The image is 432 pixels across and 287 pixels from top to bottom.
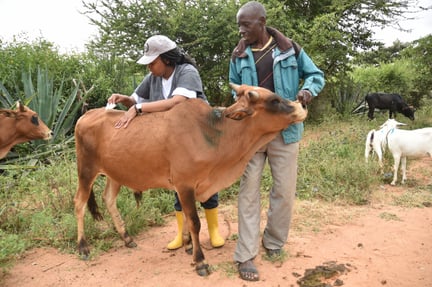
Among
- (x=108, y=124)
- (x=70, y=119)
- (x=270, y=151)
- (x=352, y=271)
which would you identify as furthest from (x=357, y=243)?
(x=70, y=119)

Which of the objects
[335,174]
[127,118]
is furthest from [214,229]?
[335,174]

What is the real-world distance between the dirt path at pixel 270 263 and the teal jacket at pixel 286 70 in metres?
1.17

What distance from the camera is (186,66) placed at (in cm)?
359

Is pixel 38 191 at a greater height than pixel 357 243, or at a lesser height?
greater

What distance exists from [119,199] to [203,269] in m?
1.68

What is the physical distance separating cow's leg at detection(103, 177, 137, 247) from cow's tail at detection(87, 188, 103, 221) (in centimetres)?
12

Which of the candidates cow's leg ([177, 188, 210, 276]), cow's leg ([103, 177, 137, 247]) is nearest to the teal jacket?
cow's leg ([177, 188, 210, 276])

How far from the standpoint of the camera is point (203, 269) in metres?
3.38

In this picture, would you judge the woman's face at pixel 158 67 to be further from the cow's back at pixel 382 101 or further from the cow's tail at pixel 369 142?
the cow's back at pixel 382 101

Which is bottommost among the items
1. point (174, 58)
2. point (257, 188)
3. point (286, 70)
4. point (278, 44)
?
point (257, 188)

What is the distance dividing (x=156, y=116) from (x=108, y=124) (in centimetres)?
55

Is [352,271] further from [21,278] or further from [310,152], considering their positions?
[310,152]

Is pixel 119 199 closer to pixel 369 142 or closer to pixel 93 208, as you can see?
pixel 93 208

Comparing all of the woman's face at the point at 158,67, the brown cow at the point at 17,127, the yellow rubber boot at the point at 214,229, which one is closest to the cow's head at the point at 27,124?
the brown cow at the point at 17,127
